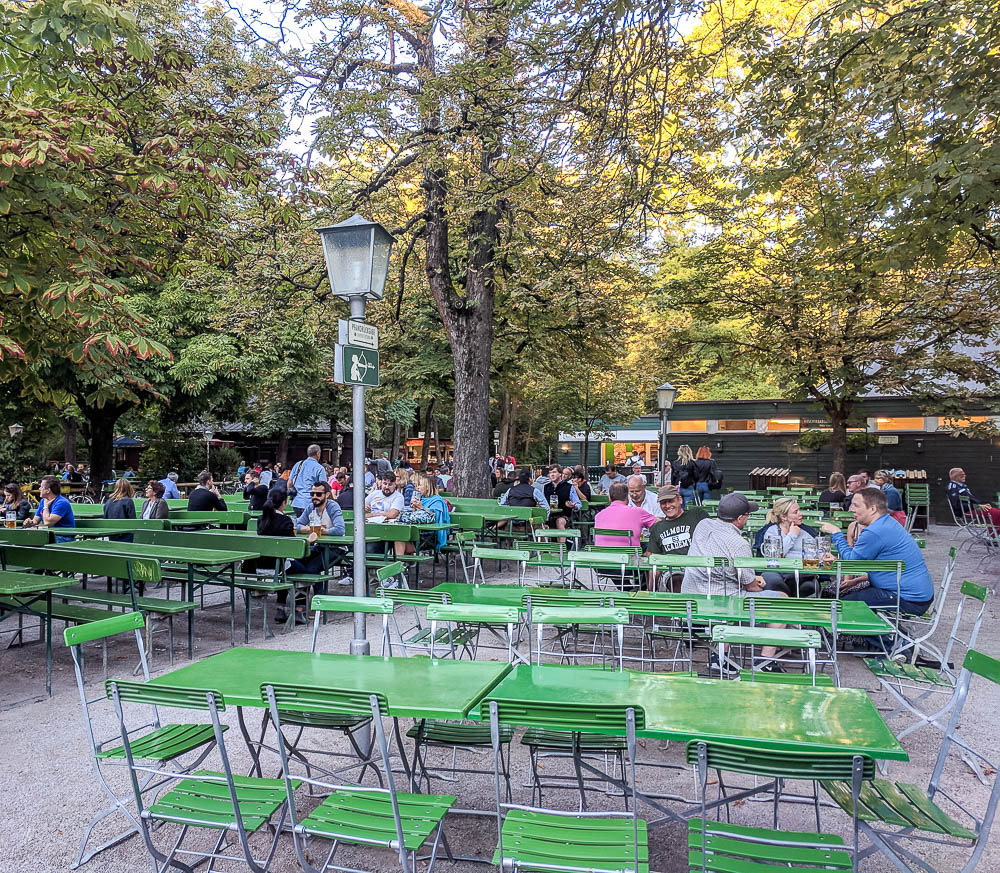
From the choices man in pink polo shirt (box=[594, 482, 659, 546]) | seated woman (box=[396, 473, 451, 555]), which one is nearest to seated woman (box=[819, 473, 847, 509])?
man in pink polo shirt (box=[594, 482, 659, 546])

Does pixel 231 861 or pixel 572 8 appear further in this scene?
pixel 572 8

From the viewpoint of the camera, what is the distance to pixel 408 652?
7.18 m

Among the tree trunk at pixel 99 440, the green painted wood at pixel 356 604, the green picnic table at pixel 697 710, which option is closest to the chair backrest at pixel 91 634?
the green painted wood at pixel 356 604

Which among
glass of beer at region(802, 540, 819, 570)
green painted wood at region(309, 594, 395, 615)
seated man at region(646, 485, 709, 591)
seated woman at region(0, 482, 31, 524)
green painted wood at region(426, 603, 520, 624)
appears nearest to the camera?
green painted wood at region(426, 603, 520, 624)

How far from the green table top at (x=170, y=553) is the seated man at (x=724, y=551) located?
4131 millimetres

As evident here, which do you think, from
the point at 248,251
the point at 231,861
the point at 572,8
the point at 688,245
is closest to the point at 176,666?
the point at 231,861

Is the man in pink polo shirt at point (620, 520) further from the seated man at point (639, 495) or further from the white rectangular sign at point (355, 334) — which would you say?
→ the white rectangular sign at point (355, 334)

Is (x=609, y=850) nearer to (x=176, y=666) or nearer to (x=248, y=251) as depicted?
(x=176, y=666)

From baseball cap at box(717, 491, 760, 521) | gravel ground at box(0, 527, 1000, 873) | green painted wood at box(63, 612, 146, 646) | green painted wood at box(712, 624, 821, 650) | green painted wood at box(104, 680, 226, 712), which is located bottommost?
gravel ground at box(0, 527, 1000, 873)

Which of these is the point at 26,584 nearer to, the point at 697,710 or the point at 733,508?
the point at 697,710

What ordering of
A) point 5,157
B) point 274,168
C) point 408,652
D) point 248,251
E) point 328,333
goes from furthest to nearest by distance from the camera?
point 328,333
point 248,251
point 274,168
point 408,652
point 5,157

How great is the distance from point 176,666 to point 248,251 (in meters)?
8.70

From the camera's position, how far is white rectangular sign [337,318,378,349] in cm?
481

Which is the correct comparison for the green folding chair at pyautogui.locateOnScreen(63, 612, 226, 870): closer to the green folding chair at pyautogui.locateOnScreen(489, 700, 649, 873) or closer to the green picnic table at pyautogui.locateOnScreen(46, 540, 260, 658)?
the green folding chair at pyautogui.locateOnScreen(489, 700, 649, 873)
